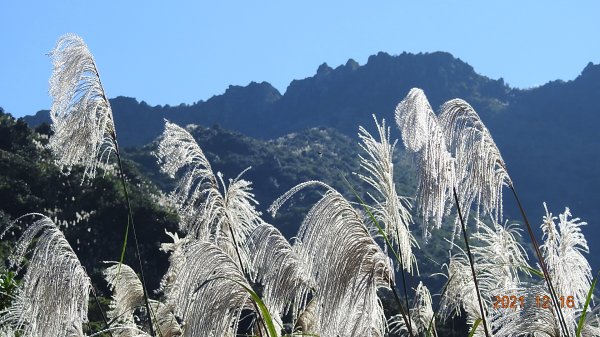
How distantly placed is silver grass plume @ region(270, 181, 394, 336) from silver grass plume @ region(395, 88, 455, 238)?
27cm

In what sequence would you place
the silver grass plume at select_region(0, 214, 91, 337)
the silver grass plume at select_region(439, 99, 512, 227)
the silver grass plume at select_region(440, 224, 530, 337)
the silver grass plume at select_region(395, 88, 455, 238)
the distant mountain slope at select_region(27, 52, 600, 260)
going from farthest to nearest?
the distant mountain slope at select_region(27, 52, 600, 260)
the silver grass plume at select_region(440, 224, 530, 337)
the silver grass plume at select_region(0, 214, 91, 337)
the silver grass plume at select_region(439, 99, 512, 227)
the silver grass plume at select_region(395, 88, 455, 238)

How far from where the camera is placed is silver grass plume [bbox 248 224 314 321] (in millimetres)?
4734

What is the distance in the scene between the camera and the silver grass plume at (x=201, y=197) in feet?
18.1

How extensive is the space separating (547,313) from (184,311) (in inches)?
69.6

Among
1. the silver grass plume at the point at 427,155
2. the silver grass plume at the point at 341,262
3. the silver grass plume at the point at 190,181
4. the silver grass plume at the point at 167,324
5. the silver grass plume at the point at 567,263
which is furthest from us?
the silver grass plume at the point at 167,324

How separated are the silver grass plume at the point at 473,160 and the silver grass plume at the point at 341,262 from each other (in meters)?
0.56

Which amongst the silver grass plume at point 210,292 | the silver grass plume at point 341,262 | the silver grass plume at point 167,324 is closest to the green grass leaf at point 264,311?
the silver grass plume at point 210,292

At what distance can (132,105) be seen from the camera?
165750 millimetres

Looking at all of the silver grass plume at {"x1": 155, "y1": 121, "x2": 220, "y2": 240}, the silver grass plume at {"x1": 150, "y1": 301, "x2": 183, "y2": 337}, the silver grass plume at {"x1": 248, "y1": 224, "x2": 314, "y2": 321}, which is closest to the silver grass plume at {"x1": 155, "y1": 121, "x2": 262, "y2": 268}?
the silver grass plume at {"x1": 155, "y1": 121, "x2": 220, "y2": 240}

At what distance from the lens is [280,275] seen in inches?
188

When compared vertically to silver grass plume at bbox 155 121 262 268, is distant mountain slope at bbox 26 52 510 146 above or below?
above
